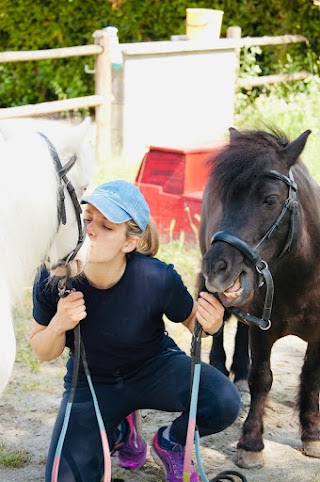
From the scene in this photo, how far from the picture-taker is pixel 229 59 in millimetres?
9117

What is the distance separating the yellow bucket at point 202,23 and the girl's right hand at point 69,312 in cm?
633

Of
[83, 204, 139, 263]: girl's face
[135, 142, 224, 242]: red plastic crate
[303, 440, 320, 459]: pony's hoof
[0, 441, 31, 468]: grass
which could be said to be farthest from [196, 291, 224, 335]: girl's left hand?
[135, 142, 224, 242]: red plastic crate

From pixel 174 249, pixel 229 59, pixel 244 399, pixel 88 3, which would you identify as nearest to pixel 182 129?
pixel 229 59

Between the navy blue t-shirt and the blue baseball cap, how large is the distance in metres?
0.24

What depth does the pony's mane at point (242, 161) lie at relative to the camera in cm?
306

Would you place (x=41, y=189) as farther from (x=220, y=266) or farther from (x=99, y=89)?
(x=99, y=89)

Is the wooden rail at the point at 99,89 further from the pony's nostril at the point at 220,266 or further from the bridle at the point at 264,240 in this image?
the pony's nostril at the point at 220,266

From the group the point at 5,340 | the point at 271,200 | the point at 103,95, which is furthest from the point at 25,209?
the point at 103,95

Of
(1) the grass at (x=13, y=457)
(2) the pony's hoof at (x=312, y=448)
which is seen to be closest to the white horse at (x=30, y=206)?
(1) the grass at (x=13, y=457)

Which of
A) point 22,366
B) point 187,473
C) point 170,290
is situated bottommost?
point 22,366

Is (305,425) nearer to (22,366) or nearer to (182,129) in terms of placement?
(22,366)

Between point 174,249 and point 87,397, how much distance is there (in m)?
2.94

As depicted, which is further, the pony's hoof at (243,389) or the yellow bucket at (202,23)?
the yellow bucket at (202,23)

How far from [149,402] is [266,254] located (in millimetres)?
747
